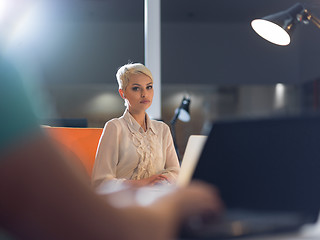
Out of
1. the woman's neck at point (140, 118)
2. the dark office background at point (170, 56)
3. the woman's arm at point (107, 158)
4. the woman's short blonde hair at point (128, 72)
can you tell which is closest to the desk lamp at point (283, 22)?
the woman's short blonde hair at point (128, 72)

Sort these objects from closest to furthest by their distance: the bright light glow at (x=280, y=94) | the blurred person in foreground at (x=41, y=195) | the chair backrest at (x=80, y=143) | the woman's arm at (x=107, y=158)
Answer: the blurred person in foreground at (x=41, y=195), the woman's arm at (x=107, y=158), the chair backrest at (x=80, y=143), the bright light glow at (x=280, y=94)

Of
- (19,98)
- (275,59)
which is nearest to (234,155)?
(19,98)

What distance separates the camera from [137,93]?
1.85 meters

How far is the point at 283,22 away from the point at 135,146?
0.97 metres

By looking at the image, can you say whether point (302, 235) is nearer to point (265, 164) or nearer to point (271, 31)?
point (265, 164)

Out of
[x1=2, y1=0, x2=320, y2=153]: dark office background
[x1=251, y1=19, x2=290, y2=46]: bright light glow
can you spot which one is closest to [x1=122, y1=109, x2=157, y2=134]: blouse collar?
[x1=251, y1=19, x2=290, y2=46]: bright light glow

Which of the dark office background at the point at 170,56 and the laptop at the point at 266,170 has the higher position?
the dark office background at the point at 170,56

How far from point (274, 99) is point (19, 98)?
18.9ft

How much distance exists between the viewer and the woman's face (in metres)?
1.85

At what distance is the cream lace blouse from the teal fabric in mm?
1291

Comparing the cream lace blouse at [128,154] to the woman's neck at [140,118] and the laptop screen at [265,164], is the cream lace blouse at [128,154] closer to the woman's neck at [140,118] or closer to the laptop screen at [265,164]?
the woman's neck at [140,118]

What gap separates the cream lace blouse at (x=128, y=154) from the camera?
5.36 feet

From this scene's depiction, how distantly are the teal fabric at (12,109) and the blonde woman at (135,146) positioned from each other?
1.27 meters

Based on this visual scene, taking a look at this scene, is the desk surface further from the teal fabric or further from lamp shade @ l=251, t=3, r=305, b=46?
lamp shade @ l=251, t=3, r=305, b=46
